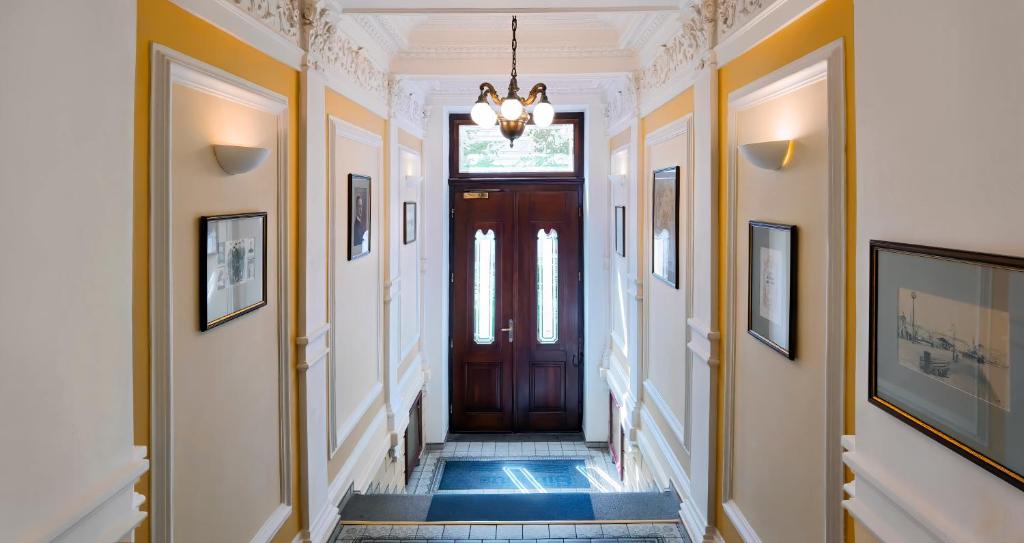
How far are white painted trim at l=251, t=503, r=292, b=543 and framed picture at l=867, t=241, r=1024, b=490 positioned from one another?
7.59ft

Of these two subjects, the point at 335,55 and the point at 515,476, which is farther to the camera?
the point at 515,476

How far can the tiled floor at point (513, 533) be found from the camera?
3428 mm

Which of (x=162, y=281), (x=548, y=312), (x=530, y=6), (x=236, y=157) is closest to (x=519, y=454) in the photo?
(x=548, y=312)

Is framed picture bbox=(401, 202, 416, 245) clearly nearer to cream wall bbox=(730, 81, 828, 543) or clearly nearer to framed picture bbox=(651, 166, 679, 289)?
framed picture bbox=(651, 166, 679, 289)

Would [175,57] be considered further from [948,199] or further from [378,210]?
[378,210]

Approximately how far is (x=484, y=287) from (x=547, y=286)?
0.67 m

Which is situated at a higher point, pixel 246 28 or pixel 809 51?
pixel 246 28

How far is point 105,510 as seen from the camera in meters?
1.40

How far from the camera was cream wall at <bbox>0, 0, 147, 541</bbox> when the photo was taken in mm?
1110

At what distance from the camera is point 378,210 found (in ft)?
15.1

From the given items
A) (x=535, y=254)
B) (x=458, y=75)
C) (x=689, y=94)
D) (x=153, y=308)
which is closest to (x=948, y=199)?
(x=153, y=308)

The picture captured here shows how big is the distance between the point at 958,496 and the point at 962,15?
0.91 meters

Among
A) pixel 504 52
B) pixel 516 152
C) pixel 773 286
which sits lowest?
pixel 773 286

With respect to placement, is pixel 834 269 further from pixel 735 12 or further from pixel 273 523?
pixel 273 523
